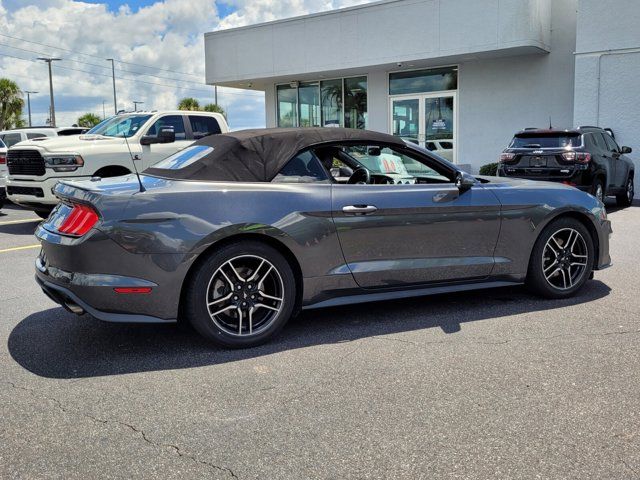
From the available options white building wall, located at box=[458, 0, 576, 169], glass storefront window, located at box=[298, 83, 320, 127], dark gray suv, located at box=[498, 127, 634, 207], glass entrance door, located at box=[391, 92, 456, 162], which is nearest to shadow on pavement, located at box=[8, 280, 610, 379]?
dark gray suv, located at box=[498, 127, 634, 207]

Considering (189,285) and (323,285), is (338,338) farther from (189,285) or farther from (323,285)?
(189,285)

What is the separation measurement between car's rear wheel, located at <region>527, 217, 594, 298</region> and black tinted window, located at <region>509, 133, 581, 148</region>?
6.32 m

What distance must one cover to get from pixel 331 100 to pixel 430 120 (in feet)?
12.5

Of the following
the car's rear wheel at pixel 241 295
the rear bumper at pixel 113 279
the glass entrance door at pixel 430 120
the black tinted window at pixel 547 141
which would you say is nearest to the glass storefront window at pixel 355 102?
the glass entrance door at pixel 430 120

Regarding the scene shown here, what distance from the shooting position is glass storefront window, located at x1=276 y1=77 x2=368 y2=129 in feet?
68.6

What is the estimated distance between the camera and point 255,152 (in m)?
4.65

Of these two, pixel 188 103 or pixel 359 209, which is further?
pixel 188 103

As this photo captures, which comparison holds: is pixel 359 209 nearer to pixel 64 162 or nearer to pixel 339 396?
pixel 339 396

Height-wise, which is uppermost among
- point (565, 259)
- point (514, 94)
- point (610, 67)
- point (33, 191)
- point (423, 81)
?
point (423, 81)

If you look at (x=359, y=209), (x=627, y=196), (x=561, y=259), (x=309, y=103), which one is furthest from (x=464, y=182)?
(x=309, y=103)

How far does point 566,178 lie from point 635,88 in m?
5.44

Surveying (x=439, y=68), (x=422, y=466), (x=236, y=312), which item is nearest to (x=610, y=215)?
(x=439, y=68)

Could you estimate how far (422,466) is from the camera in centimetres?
277

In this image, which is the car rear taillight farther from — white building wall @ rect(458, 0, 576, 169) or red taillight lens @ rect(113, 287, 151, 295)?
red taillight lens @ rect(113, 287, 151, 295)
